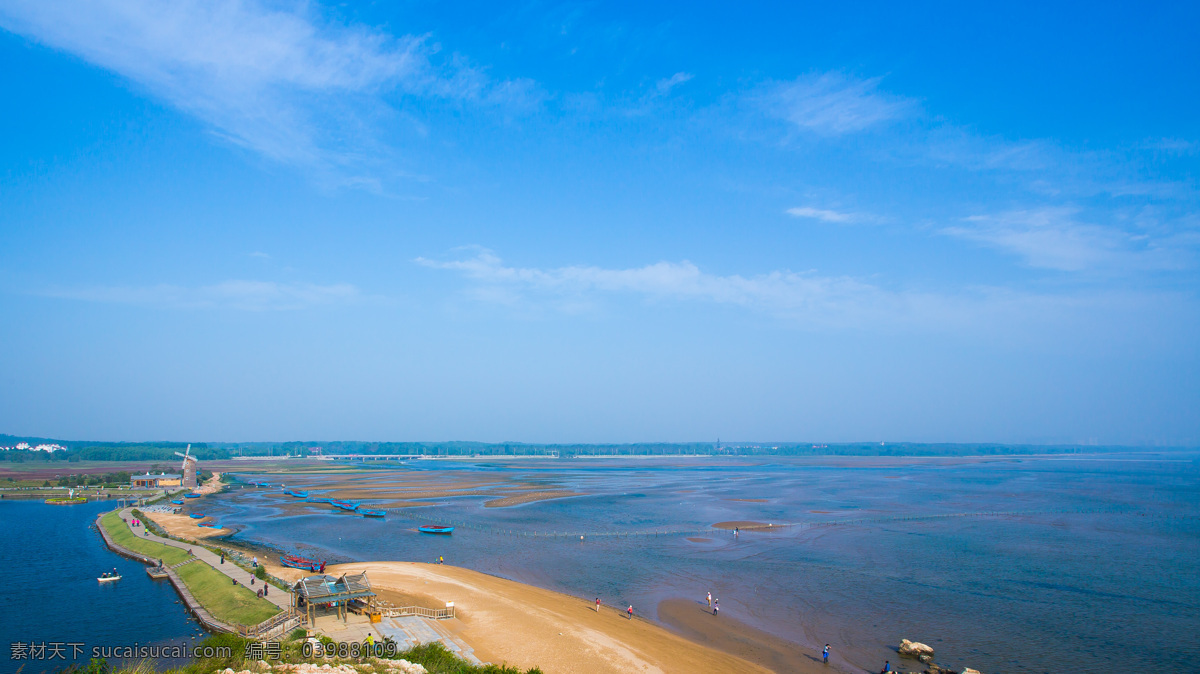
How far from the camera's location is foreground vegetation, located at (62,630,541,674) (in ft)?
60.8

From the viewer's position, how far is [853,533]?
63906mm

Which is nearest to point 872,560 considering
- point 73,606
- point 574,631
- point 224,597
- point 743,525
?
point 743,525

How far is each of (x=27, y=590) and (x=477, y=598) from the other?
31293mm

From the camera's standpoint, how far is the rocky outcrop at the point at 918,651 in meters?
30.0

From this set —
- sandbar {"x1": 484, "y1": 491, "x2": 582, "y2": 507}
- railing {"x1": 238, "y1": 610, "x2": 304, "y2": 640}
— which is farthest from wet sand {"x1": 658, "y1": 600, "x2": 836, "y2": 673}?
sandbar {"x1": 484, "y1": 491, "x2": 582, "y2": 507}

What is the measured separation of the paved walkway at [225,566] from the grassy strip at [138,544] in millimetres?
563

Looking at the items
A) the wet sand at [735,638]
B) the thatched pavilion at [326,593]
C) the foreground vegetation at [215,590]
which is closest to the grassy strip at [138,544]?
the foreground vegetation at [215,590]

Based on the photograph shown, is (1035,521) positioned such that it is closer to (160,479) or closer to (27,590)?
(27,590)

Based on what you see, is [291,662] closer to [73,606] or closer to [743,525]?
[73,606]

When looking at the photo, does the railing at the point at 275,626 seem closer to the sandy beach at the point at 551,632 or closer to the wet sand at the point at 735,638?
the sandy beach at the point at 551,632

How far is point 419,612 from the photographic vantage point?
31.8 m

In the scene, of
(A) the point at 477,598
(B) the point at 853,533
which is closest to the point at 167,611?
(A) the point at 477,598

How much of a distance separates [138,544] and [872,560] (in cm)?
6208

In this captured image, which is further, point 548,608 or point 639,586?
point 639,586
